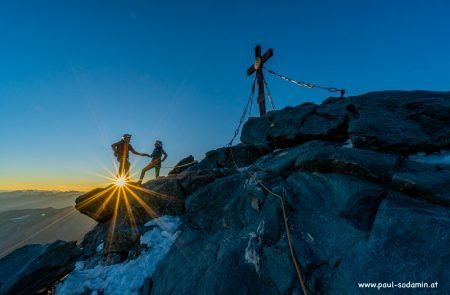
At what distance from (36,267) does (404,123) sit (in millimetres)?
16320

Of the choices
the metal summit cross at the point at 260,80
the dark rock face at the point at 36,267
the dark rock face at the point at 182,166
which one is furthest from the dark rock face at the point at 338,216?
the dark rock face at the point at 182,166

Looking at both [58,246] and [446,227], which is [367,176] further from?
[58,246]

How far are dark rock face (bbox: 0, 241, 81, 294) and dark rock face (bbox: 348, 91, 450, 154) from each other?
13893 mm

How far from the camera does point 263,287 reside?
5.86 metres

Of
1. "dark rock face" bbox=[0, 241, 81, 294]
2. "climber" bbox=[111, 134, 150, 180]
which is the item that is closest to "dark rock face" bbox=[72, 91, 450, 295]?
"dark rock face" bbox=[0, 241, 81, 294]

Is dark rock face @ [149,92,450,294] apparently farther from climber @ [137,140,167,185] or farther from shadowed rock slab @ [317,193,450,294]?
climber @ [137,140,167,185]

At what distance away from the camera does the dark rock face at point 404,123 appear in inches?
328

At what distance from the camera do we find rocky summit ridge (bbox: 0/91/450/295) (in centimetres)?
496

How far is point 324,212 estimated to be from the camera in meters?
6.77

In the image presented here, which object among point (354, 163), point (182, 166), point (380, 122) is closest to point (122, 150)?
point (182, 166)

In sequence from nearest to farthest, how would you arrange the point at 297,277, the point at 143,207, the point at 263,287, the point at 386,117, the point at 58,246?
the point at 297,277 < the point at 263,287 < the point at 386,117 < the point at 58,246 < the point at 143,207

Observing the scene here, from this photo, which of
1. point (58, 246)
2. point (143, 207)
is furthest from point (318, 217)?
point (58, 246)

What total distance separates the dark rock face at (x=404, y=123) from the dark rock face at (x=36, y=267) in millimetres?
13893

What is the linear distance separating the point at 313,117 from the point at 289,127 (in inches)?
55.2
